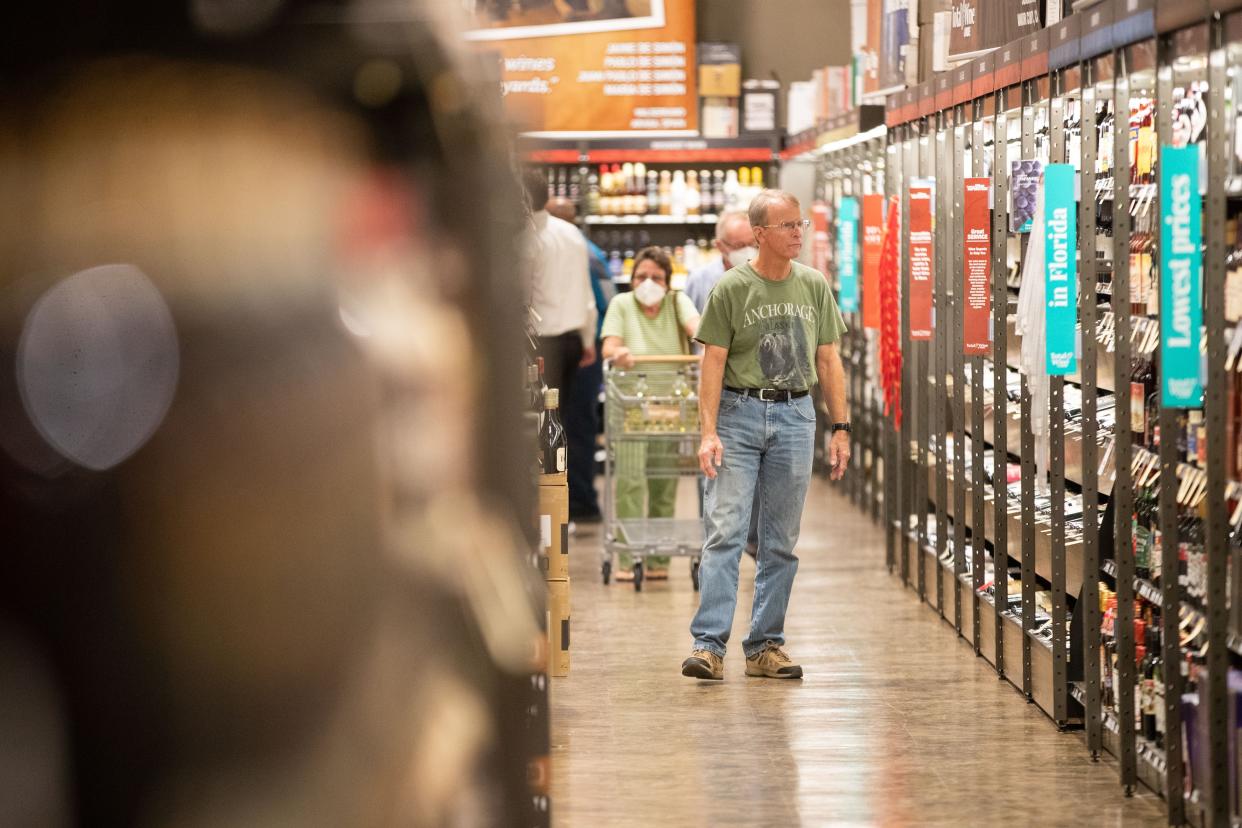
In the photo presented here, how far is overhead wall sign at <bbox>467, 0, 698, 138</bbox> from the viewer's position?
50.7 ft

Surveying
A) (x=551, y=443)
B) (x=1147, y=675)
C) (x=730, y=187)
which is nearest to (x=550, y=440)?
→ (x=551, y=443)

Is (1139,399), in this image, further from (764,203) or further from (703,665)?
(703,665)

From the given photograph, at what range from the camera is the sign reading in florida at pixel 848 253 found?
10.7m

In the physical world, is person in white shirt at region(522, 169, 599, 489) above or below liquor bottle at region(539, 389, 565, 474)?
above

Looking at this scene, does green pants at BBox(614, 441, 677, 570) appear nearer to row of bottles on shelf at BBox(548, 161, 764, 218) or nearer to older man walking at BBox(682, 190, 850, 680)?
older man walking at BBox(682, 190, 850, 680)

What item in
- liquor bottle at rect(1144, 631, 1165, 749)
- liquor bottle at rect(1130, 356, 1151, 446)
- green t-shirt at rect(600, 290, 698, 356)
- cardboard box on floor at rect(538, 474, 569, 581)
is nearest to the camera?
liquor bottle at rect(1144, 631, 1165, 749)

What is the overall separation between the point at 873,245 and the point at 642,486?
7.00 ft

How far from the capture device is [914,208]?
7.68m

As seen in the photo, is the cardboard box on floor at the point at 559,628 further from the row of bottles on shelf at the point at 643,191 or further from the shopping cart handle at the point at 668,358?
the row of bottles on shelf at the point at 643,191

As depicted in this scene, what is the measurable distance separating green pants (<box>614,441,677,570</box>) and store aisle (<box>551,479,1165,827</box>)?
842 millimetres

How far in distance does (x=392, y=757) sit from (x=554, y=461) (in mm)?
3230

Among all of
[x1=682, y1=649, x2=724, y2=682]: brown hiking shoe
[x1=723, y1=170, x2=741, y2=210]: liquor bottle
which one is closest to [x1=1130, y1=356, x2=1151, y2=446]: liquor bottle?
[x1=682, y1=649, x2=724, y2=682]: brown hiking shoe

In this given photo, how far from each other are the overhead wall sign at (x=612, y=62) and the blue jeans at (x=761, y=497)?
9526mm

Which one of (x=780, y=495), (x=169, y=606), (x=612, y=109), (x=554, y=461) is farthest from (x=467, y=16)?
(x=612, y=109)
